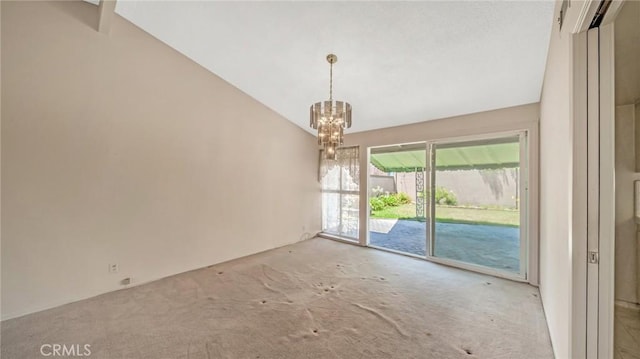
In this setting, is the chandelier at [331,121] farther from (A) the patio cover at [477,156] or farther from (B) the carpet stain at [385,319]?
(A) the patio cover at [477,156]

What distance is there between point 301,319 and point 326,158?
166cm

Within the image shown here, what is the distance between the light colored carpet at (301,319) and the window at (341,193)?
73.4 inches

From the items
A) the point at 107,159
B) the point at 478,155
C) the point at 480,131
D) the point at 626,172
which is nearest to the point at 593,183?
the point at 626,172

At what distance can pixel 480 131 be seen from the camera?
3381 millimetres

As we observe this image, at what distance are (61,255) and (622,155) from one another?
4477 mm

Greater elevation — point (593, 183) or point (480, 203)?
point (593, 183)

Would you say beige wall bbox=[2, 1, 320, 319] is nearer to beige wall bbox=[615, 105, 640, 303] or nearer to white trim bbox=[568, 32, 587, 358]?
white trim bbox=[568, 32, 587, 358]

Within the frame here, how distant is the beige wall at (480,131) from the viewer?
2.98 meters

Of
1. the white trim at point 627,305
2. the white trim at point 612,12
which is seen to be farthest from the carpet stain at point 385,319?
the white trim at point 612,12

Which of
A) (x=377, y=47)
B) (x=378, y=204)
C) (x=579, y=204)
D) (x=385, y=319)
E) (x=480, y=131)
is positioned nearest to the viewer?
(x=579, y=204)

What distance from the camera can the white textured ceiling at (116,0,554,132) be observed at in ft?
6.73

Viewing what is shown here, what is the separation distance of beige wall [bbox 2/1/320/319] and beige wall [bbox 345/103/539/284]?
7.40 feet

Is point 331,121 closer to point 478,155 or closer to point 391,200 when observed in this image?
point 478,155

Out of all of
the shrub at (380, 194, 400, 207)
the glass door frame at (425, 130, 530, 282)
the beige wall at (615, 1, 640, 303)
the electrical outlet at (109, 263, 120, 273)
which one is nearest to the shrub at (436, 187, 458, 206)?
the glass door frame at (425, 130, 530, 282)
